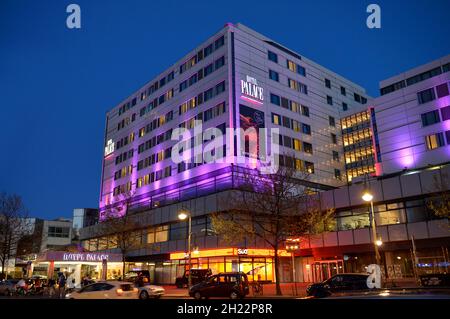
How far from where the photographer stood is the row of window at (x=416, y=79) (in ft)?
189

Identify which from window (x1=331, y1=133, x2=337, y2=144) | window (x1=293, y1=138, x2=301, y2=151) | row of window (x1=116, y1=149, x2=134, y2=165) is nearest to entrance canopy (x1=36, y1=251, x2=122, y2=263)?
row of window (x1=116, y1=149, x2=134, y2=165)

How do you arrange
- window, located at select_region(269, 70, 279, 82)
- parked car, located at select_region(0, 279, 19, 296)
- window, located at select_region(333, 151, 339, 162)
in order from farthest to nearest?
window, located at select_region(333, 151, 339, 162) < window, located at select_region(269, 70, 279, 82) < parked car, located at select_region(0, 279, 19, 296)

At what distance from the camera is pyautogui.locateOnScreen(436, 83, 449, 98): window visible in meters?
52.2

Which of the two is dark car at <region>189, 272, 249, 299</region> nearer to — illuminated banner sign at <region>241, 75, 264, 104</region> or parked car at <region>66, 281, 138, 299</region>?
parked car at <region>66, 281, 138, 299</region>

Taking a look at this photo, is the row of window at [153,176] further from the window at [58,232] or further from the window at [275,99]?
the window at [58,232]

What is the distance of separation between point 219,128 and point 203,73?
11.4m

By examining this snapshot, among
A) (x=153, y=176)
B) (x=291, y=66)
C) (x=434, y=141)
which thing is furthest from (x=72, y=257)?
(x=434, y=141)

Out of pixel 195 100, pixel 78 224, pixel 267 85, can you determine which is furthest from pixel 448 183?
pixel 78 224

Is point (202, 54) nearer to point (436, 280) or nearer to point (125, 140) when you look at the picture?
point (125, 140)
